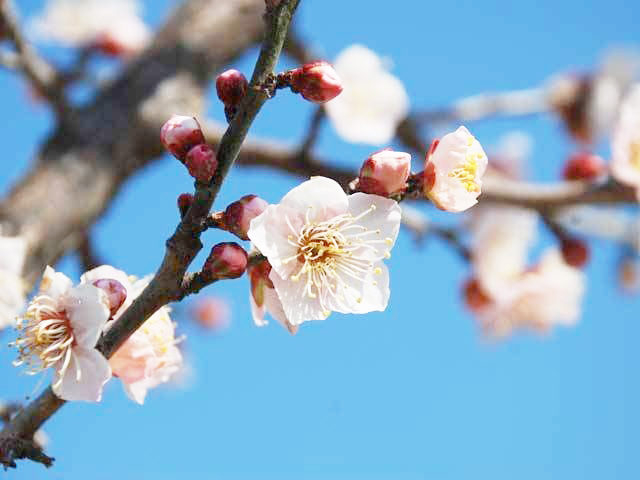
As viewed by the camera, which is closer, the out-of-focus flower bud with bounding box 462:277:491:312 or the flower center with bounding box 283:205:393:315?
the flower center with bounding box 283:205:393:315

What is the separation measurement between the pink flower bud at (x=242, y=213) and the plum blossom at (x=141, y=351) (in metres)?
0.16

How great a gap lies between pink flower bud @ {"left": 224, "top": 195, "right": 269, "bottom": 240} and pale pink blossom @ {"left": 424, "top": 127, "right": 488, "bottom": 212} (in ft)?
0.78

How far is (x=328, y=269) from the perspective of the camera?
3.12ft

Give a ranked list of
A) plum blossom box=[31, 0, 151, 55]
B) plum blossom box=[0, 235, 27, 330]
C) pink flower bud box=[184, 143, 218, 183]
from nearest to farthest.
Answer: pink flower bud box=[184, 143, 218, 183] → plum blossom box=[0, 235, 27, 330] → plum blossom box=[31, 0, 151, 55]

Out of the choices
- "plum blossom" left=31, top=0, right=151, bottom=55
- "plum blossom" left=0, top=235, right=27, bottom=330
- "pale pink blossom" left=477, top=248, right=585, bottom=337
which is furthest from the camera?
"plum blossom" left=31, top=0, right=151, bottom=55

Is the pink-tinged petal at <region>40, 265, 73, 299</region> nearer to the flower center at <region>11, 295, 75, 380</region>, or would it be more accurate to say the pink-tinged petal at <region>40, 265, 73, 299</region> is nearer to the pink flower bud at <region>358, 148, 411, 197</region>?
the flower center at <region>11, 295, 75, 380</region>

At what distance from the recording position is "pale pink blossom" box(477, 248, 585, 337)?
8.04 feet

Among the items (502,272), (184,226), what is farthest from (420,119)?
(184,226)

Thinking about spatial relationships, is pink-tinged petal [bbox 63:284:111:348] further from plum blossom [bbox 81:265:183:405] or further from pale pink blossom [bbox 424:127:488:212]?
pale pink blossom [bbox 424:127:488:212]

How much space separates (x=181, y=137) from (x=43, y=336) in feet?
0.99

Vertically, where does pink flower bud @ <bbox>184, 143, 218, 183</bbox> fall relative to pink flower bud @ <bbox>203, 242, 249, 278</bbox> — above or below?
above

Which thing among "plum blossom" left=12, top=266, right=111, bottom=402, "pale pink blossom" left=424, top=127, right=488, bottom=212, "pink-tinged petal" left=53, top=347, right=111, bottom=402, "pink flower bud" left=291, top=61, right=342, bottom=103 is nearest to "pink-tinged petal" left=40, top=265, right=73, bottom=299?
"plum blossom" left=12, top=266, right=111, bottom=402

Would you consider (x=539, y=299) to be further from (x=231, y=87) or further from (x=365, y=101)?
(x=231, y=87)

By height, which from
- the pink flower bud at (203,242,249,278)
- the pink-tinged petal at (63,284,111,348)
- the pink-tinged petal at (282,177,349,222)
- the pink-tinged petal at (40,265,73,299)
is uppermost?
the pink-tinged petal at (282,177,349,222)
